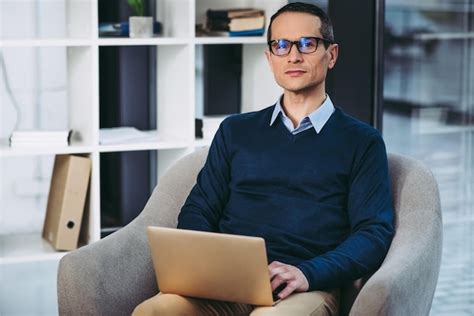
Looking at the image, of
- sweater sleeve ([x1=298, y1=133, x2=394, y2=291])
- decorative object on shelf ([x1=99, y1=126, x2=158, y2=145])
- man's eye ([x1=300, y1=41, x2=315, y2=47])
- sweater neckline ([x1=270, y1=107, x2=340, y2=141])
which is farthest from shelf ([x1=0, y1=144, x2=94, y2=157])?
sweater sleeve ([x1=298, y1=133, x2=394, y2=291])

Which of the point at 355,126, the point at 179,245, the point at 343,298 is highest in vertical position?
the point at 355,126

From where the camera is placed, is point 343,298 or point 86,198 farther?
point 86,198

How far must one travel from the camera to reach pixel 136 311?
8.24 ft

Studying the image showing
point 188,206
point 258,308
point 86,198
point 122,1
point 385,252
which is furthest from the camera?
point 122,1

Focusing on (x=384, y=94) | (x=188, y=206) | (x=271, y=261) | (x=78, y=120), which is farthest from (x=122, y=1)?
(x=271, y=261)

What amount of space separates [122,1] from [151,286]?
1737 millimetres

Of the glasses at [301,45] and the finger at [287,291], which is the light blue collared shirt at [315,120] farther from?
the finger at [287,291]

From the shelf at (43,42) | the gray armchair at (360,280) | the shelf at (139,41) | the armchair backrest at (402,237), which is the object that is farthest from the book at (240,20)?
the gray armchair at (360,280)

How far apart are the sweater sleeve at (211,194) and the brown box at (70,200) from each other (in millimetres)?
862

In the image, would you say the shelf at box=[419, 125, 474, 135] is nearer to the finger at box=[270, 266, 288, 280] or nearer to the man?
the man

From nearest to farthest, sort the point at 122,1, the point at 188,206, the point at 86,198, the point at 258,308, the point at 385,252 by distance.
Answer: the point at 258,308
the point at 385,252
the point at 188,206
the point at 86,198
the point at 122,1

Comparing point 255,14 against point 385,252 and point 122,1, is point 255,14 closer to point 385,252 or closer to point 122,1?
point 122,1

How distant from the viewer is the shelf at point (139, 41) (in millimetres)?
3618

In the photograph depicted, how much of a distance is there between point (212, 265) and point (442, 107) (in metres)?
1.68
